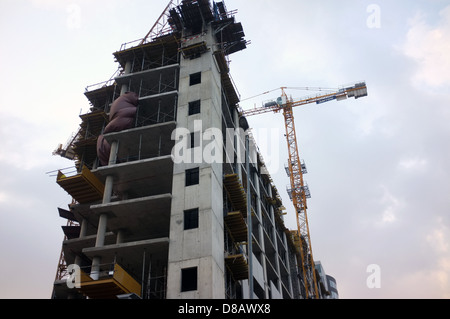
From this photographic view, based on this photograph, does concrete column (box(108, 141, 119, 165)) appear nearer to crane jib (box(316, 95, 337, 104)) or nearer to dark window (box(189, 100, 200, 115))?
dark window (box(189, 100, 200, 115))

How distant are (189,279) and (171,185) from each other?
1258cm

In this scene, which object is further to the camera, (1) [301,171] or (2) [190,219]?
(1) [301,171]

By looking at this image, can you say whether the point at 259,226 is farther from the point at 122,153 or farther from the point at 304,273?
the point at 304,273

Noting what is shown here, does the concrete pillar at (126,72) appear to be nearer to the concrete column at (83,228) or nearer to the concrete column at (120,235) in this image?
the concrete column at (83,228)

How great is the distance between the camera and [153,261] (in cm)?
3822

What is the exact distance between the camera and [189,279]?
106ft

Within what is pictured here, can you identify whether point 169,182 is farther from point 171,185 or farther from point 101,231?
point 101,231

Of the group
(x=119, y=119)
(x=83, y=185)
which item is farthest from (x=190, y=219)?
(x=119, y=119)

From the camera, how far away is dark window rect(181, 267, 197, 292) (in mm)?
32000

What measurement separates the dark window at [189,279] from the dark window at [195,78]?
70.0ft

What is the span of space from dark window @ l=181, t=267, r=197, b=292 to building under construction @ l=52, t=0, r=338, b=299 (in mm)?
73

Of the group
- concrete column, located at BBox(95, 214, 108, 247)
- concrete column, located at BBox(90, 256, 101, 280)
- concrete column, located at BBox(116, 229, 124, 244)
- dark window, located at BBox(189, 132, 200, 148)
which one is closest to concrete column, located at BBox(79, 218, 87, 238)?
concrete column, located at BBox(116, 229, 124, 244)
